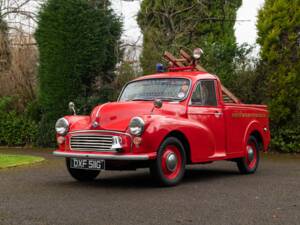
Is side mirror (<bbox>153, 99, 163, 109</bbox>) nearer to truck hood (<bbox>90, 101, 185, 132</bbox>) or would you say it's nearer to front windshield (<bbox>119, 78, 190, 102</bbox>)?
truck hood (<bbox>90, 101, 185, 132</bbox>)

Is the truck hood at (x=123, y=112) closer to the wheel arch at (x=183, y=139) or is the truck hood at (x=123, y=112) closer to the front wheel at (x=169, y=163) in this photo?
the wheel arch at (x=183, y=139)

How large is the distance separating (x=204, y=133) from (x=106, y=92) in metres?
8.04

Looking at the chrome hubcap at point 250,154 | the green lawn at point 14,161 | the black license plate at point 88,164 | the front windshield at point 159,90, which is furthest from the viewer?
the green lawn at point 14,161

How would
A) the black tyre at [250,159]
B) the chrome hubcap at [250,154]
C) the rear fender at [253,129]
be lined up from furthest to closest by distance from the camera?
the chrome hubcap at [250,154] < the black tyre at [250,159] < the rear fender at [253,129]

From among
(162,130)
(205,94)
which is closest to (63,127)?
(162,130)

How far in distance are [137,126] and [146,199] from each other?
124 centimetres

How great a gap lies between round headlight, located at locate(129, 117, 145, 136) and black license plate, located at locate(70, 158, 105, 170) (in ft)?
2.07

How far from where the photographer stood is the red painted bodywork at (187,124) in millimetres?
8297

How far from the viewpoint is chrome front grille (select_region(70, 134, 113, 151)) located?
27.3ft

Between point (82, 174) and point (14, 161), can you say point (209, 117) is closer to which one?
point (82, 174)

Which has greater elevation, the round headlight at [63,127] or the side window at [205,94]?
the side window at [205,94]

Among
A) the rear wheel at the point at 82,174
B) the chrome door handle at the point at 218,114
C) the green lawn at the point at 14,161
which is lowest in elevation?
the green lawn at the point at 14,161

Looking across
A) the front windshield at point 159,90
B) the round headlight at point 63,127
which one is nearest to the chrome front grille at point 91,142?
the round headlight at point 63,127

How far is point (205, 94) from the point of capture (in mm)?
9867
